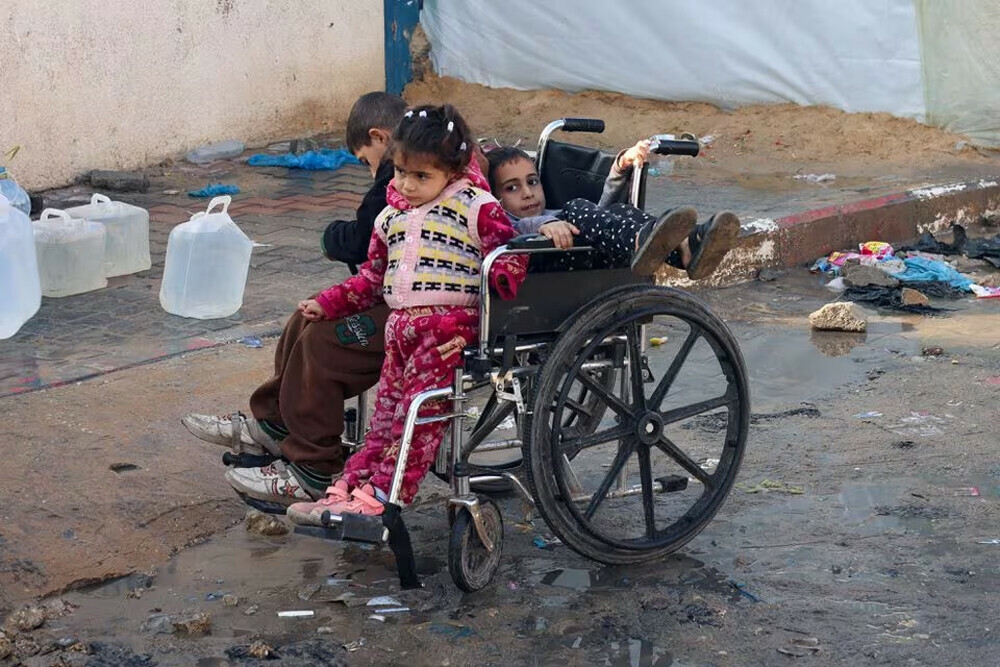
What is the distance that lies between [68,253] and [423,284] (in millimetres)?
3225

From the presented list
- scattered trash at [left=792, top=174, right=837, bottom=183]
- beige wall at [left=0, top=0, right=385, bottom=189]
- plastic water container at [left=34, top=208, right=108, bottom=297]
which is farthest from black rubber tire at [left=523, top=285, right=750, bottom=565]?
beige wall at [left=0, top=0, right=385, bottom=189]

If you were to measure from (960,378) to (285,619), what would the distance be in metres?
3.18

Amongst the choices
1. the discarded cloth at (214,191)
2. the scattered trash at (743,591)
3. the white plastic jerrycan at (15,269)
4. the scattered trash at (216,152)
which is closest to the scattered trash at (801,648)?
the scattered trash at (743,591)

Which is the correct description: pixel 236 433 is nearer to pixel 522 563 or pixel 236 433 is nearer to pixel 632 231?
pixel 522 563

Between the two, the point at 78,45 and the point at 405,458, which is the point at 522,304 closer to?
the point at 405,458

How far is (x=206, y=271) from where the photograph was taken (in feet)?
19.6

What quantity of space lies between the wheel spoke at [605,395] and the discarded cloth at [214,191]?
5.24 m

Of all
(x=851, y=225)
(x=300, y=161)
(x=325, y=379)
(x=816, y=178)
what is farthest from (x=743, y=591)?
(x=300, y=161)

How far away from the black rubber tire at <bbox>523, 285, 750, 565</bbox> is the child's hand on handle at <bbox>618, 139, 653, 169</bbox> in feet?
1.23

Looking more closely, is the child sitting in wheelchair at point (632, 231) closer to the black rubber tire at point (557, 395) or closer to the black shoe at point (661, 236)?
the black shoe at point (661, 236)

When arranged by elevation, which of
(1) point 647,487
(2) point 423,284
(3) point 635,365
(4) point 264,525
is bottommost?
(4) point 264,525

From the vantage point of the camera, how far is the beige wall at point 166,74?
8367 mm

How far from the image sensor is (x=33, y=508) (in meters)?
3.98

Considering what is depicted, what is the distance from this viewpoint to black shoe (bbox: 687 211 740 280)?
3479 millimetres
